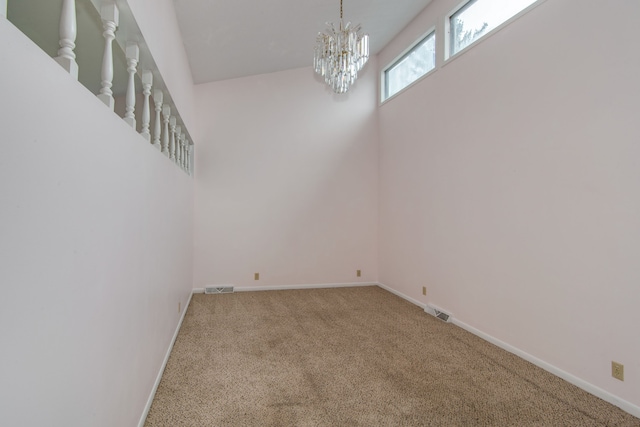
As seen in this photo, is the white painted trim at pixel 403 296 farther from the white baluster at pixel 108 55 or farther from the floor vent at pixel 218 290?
the white baluster at pixel 108 55

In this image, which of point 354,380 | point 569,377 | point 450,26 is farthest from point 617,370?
point 450,26

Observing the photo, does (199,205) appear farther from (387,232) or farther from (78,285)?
(78,285)

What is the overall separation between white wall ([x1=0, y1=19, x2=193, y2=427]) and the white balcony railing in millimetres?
134

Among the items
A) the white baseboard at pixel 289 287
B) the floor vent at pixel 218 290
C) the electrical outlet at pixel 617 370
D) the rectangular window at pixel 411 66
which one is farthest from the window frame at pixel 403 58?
the floor vent at pixel 218 290

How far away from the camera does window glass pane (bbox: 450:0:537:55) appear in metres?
2.81

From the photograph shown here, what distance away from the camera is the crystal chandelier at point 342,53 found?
9.07ft

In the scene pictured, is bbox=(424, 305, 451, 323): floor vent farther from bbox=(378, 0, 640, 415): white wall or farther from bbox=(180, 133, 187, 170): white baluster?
bbox=(180, 133, 187, 170): white baluster

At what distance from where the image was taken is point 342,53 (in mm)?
2795

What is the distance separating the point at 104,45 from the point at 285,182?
326 centimetres

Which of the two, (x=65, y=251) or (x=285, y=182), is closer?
(x=65, y=251)

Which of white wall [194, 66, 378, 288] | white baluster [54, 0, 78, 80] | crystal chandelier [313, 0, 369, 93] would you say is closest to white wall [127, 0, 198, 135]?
white baluster [54, 0, 78, 80]

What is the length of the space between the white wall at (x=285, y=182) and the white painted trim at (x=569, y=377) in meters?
2.44

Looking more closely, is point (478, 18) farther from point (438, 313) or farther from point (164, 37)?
point (438, 313)

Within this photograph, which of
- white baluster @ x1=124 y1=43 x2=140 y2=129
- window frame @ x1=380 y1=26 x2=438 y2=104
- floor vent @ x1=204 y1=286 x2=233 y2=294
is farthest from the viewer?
floor vent @ x1=204 y1=286 x2=233 y2=294
